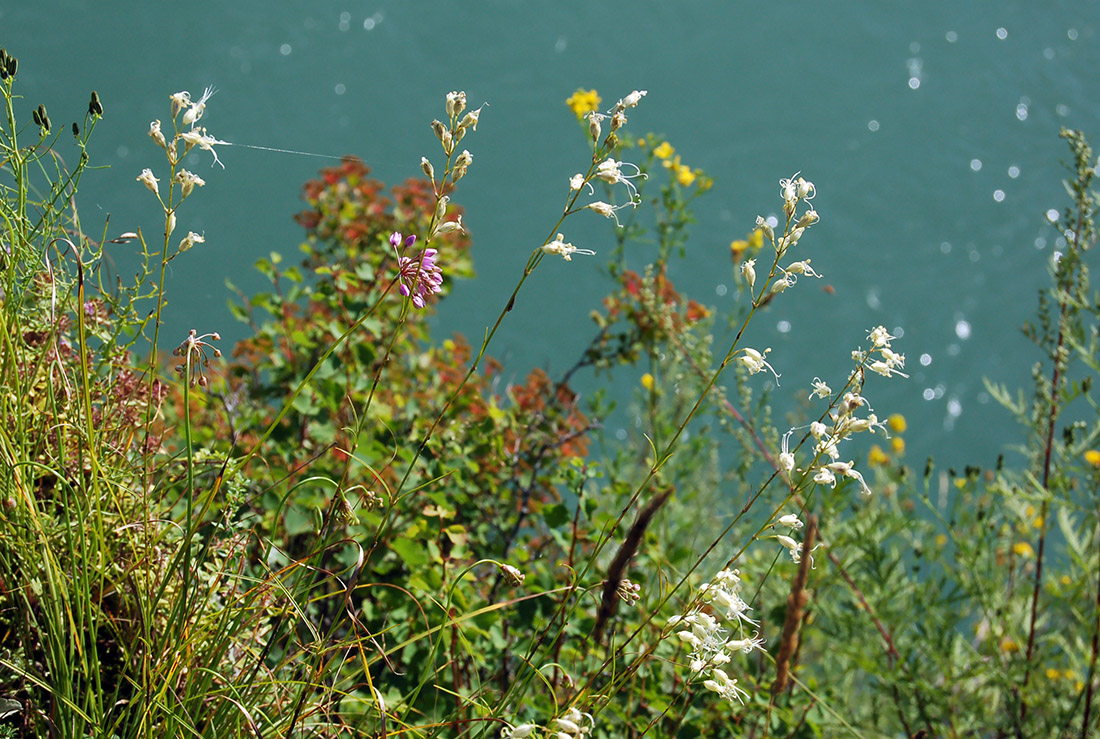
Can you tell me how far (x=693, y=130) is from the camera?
5.38 m

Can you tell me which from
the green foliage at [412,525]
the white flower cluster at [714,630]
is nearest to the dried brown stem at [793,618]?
the green foliage at [412,525]

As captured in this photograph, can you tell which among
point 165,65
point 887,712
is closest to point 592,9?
point 165,65

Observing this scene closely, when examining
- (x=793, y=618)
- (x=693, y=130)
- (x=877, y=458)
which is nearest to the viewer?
(x=793, y=618)

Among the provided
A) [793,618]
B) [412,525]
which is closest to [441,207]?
[793,618]

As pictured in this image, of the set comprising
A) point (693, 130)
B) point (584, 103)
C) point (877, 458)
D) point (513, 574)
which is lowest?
point (513, 574)

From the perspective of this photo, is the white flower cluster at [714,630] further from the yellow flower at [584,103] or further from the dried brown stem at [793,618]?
the yellow flower at [584,103]

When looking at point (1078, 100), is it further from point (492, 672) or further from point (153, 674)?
point (153, 674)

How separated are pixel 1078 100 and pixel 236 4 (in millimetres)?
5507

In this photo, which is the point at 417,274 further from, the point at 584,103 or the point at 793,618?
the point at 584,103

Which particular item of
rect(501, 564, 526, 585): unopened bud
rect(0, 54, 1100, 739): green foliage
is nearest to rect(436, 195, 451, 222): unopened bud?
rect(0, 54, 1100, 739): green foliage

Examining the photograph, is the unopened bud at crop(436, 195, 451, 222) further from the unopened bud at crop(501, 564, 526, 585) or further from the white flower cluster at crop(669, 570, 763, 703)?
the white flower cluster at crop(669, 570, 763, 703)

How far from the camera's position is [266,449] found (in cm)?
189

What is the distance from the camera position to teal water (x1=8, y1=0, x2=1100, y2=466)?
445 cm

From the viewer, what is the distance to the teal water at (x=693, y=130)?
4.45 m
